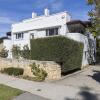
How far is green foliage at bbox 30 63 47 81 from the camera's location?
16719 millimetres

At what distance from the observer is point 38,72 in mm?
17234

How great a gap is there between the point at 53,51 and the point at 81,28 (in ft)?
28.3

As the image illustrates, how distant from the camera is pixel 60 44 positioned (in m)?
19.7

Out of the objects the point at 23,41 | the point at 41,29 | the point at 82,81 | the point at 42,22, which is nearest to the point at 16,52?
the point at 23,41

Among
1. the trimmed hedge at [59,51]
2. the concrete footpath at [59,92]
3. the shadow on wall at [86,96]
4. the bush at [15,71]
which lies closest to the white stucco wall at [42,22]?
the trimmed hedge at [59,51]

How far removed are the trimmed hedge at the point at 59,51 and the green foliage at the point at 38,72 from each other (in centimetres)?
262

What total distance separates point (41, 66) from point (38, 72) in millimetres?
502

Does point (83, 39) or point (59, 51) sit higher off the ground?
point (83, 39)

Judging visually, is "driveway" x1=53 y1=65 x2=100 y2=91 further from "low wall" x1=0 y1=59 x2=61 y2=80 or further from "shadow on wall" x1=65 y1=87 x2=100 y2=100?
"shadow on wall" x1=65 y1=87 x2=100 y2=100

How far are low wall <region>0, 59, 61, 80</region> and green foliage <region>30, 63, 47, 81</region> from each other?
266 millimetres

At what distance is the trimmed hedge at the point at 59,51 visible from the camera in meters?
19.8

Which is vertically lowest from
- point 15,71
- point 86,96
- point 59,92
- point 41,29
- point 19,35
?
point 86,96

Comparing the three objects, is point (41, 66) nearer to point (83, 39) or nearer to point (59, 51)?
point (59, 51)

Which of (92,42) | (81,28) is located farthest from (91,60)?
(81,28)
